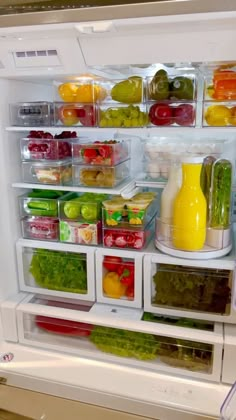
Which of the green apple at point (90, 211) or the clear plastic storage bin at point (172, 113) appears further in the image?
the green apple at point (90, 211)

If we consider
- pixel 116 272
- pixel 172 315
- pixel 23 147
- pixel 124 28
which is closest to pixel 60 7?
pixel 124 28

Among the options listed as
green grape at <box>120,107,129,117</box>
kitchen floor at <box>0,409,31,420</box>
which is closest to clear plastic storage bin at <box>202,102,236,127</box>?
green grape at <box>120,107,129,117</box>

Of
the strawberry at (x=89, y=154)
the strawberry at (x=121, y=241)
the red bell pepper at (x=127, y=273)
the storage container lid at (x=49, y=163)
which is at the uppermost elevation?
the strawberry at (x=89, y=154)

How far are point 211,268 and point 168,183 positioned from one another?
11.8 inches

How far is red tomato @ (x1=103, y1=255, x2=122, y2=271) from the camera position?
4.00 ft

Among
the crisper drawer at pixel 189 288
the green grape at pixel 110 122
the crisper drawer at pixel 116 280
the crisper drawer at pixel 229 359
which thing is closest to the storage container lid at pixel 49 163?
the green grape at pixel 110 122

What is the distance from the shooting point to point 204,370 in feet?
3.54

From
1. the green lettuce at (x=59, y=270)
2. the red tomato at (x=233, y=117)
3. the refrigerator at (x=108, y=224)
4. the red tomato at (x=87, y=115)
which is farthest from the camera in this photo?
the green lettuce at (x=59, y=270)

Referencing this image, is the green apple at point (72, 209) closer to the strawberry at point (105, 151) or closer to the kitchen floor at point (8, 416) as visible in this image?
the strawberry at point (105, 151)

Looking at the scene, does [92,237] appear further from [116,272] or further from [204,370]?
[204,370]

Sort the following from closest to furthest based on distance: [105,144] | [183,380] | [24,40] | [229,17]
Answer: [229,17]
[24,40]
[183,380]
[105,144]

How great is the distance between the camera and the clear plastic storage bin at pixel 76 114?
116 cm

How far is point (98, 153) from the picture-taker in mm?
1193

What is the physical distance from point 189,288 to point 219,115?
1.77 ft
